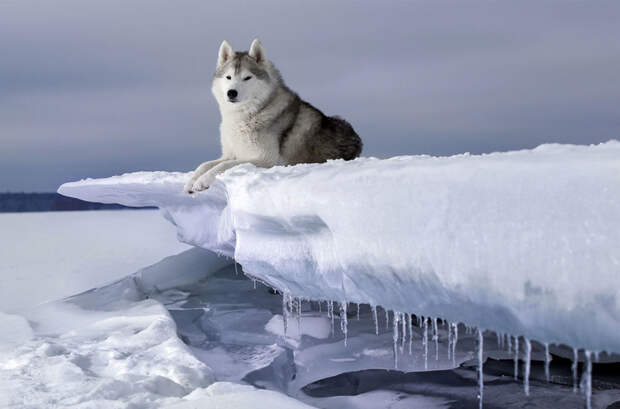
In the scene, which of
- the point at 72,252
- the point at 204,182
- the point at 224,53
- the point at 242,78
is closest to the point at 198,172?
the point at 204,182

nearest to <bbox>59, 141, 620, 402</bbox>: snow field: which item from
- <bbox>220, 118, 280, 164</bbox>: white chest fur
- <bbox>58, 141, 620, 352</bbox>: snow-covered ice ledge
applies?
<bbox>58, 141, 620, 352</bbox>: snow-covered ice ledge

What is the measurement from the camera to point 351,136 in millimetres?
5359

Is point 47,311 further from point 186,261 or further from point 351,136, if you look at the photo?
point 351,136

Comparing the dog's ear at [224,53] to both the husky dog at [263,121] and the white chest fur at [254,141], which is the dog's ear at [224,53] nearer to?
the husky dog at [263,121]

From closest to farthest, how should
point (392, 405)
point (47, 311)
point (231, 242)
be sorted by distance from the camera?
point (392, 405)
point (231, 242)
point (47, 311)

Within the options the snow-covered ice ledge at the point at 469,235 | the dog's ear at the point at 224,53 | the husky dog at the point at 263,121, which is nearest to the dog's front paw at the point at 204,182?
the husky dog at the point at 263,121

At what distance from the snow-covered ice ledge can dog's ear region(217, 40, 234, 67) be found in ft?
6.14

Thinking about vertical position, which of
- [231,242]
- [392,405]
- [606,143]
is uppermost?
[606,143]

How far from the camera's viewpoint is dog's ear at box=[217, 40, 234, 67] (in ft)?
16.7

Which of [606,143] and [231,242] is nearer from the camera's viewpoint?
[606,143]

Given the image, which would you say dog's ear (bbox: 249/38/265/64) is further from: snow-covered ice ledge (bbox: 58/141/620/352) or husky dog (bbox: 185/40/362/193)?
snow-covered ice ledge (bbox: 58/141/620/352)

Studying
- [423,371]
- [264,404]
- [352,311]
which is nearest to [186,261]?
[352,311]

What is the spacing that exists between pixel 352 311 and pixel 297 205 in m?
3.28

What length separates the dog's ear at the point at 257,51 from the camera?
5.11 m
